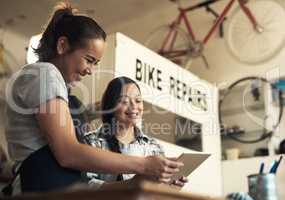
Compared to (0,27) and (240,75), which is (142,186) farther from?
(0,27)

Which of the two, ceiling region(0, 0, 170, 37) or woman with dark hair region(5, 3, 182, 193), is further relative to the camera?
ceiling region(0, 0, 170, 37)

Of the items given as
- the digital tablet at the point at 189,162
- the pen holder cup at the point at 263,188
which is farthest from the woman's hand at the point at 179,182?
the pen holder cup at the point at 263,188

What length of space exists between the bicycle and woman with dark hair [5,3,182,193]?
263 cm

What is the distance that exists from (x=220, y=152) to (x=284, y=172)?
540mm

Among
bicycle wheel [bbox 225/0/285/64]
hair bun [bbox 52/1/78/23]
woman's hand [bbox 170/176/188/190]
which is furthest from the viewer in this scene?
bicycle wheel [bbox 225/0/285/64]

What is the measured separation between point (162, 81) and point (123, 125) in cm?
86

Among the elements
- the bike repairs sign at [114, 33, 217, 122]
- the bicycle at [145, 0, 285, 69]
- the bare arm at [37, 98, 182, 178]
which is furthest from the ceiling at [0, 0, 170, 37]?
the bare arm at [37, 98, 182, 178]

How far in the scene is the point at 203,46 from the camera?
3.92 metres

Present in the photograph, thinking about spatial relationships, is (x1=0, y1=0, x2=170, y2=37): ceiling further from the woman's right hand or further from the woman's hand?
the woman's right hand

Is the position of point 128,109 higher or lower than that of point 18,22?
lower

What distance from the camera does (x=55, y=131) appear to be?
95 centimetres

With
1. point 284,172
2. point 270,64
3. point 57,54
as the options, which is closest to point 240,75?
point 270,64

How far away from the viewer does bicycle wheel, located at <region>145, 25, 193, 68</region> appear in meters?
3.95

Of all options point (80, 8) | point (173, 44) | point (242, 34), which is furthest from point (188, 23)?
point (80, 8)
